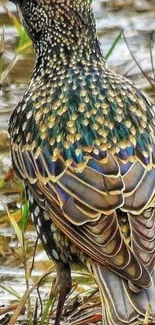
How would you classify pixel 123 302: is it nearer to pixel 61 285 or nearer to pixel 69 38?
pixel 61 285

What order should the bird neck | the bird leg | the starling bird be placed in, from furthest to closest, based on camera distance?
the bird neck < the bird leg < the starling bird

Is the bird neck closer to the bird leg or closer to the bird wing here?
the bird wing

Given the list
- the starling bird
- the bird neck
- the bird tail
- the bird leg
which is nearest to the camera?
the bird tail

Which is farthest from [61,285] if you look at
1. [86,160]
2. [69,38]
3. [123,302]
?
[69,38]

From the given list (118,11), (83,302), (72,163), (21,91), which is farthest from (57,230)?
(118,11)

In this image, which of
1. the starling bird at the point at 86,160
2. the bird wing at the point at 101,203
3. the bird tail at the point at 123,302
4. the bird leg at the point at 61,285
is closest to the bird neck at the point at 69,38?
the starling bird at the point at 86,160

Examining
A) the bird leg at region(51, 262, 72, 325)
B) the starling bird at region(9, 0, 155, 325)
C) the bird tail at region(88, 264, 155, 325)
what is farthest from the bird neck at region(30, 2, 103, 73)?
the bird tail at region(88, 264, 155, 325)

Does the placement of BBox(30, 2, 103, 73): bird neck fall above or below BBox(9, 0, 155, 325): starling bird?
above
